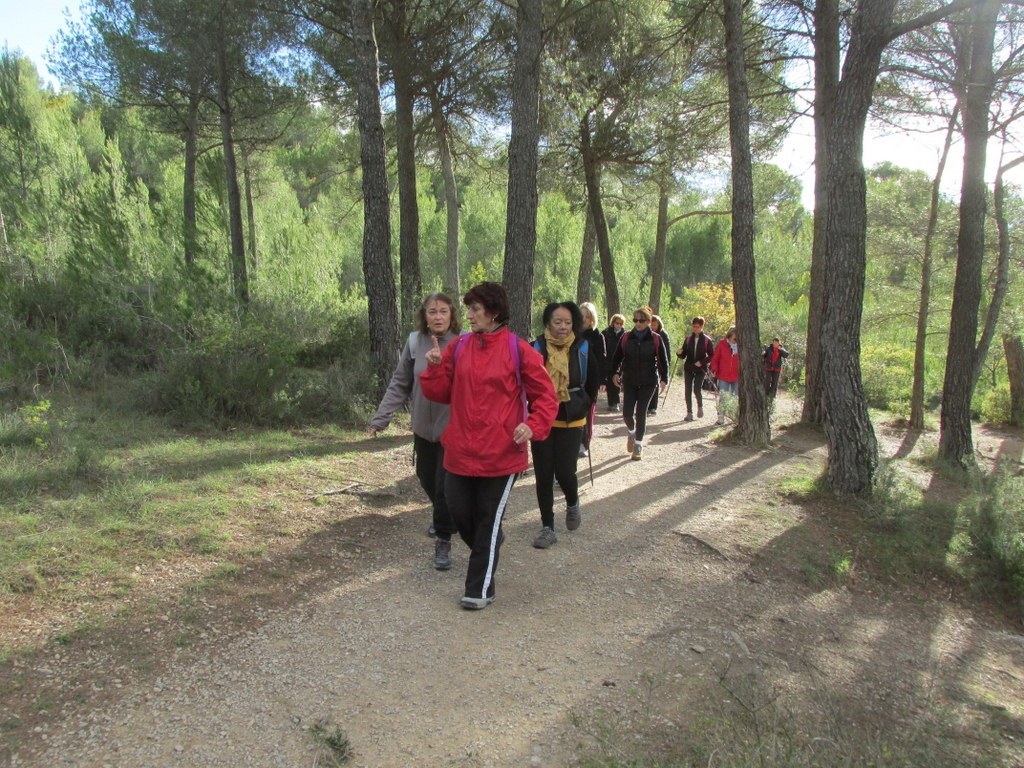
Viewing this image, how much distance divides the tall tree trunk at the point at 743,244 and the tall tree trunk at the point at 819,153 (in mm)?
965

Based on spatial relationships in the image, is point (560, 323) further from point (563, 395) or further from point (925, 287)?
point (925, 287)

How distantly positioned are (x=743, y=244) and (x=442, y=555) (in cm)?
663

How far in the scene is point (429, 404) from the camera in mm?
4340

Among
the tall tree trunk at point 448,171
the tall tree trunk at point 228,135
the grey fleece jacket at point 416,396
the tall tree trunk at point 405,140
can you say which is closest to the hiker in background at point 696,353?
the tall tree trunk at point 448,171

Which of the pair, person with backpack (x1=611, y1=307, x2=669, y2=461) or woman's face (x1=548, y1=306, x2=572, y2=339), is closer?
woman's face (x1=548, y1=306, x2=572, y2=339)

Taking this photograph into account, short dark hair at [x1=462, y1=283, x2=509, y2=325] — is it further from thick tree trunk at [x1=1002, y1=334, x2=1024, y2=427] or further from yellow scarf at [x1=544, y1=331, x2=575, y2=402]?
thick tree trunk at [x1=1002, y1=334, x2=1024, y2=427]

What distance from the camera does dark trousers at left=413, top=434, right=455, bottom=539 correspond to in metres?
4.35

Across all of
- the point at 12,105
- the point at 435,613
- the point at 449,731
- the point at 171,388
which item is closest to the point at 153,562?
the point at 435,613

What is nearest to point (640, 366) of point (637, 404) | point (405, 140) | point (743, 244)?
point (637, 404)

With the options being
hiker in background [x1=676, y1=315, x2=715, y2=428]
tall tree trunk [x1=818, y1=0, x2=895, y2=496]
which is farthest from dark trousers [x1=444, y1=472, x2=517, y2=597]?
hiker in background [x1=676, y1=315, x2=715, y2=428]

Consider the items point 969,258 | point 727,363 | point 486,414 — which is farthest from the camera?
point 727,363

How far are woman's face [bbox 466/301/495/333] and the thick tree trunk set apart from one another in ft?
59.9

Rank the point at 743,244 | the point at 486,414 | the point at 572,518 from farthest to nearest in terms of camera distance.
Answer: the point at 743,244 → the point at 572,518 → the point at 486,414

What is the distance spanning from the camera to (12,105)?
11.7 m
